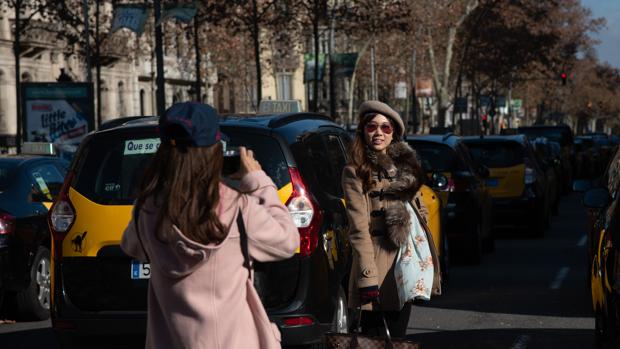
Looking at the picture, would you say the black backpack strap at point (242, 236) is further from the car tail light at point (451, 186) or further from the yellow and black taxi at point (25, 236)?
the car tail light at point (451, 186)

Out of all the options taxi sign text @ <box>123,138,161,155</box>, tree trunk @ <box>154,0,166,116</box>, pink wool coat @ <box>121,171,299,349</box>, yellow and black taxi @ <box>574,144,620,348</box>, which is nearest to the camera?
pink wool coat @ <box>121,171,299,349</box>

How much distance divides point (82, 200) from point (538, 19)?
210 ft

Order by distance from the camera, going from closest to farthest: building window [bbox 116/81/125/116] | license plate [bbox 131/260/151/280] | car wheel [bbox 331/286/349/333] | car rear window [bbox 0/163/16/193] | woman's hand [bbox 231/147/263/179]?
woman's hand [bbox 231/147/263/179], license plate [bbox 131/260/151/280], car wheel [bbox 331/286/349/333], car rear window [bbox 0/163/16/193], building window [bbox 116/81/125/116]

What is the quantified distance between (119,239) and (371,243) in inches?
71.6

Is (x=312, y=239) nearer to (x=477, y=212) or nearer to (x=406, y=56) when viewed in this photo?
(x=477, y=212)

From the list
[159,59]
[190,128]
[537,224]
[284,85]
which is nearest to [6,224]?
[190,128]

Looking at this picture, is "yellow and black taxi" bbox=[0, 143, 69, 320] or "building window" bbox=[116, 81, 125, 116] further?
"building window" bbox=[116, 81, 125, 116]

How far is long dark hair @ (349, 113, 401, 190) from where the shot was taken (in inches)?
264

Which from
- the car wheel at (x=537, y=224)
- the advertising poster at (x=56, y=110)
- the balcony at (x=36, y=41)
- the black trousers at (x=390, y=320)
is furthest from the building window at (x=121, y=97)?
the black trousers at (x=390, y=320)

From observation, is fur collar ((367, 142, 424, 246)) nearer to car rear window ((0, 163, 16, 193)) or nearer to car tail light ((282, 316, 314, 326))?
car tail light ((282, 316, 314, 326))

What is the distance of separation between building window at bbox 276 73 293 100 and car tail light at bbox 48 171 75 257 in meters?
95.5

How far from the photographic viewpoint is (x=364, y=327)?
6.83 meters

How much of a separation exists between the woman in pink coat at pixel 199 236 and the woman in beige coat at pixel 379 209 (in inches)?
81.3

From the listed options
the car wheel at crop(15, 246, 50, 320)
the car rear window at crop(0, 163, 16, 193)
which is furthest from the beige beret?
the car rear window at crop(0, 163, 16, 193)
